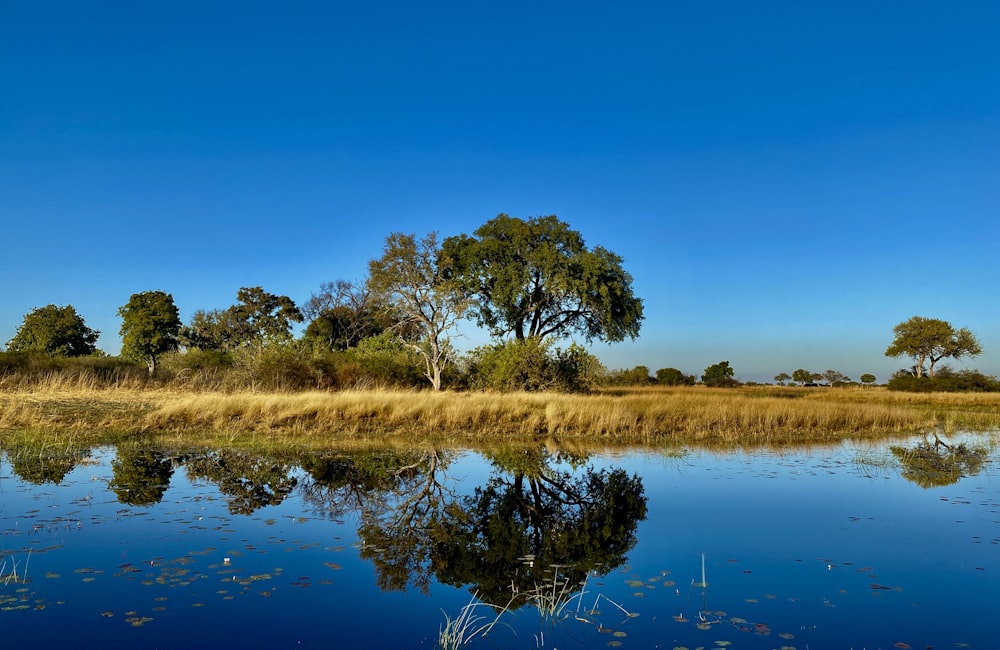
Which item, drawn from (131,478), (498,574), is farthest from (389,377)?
Answer: (498,574)

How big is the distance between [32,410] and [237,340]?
45845 mm

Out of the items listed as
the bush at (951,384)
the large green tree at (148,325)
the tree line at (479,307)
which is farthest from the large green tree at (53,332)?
the bush at (951,384)

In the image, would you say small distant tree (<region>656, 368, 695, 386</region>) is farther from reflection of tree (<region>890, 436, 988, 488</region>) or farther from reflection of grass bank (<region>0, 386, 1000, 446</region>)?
reflection of tree (<region>890, 436, 988, 488</region>)

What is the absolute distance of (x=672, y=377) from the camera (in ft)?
215

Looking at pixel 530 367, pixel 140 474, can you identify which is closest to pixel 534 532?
pixel 140 474

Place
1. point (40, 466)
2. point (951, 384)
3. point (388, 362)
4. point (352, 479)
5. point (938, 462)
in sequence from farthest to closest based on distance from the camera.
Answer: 1. point (951, 384)
2. point (388, 362)
3. point (938, 462)
4. point (40, 466)
5. point (352, 479)

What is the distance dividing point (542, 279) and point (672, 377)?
3171cm

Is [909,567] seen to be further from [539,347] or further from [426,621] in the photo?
[539,347]

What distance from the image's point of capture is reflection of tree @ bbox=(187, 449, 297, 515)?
32.7 ft

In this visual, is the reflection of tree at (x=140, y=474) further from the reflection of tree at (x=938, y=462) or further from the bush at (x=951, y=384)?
the bush at (x=951, y=384)

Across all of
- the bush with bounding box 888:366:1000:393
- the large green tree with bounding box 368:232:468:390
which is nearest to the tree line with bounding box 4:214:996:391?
the large green tree with bounding box 368:232:468:390

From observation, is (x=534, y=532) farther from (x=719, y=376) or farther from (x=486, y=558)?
(x=719, y=376)

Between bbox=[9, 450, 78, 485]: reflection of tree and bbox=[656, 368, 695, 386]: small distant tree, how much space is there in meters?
56.6

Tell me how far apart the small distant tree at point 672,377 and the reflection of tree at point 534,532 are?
179 feet
